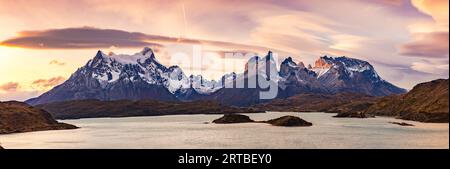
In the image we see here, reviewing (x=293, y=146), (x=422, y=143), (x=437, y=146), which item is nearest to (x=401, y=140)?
(x=422, y=143)

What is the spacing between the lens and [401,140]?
148625mm
